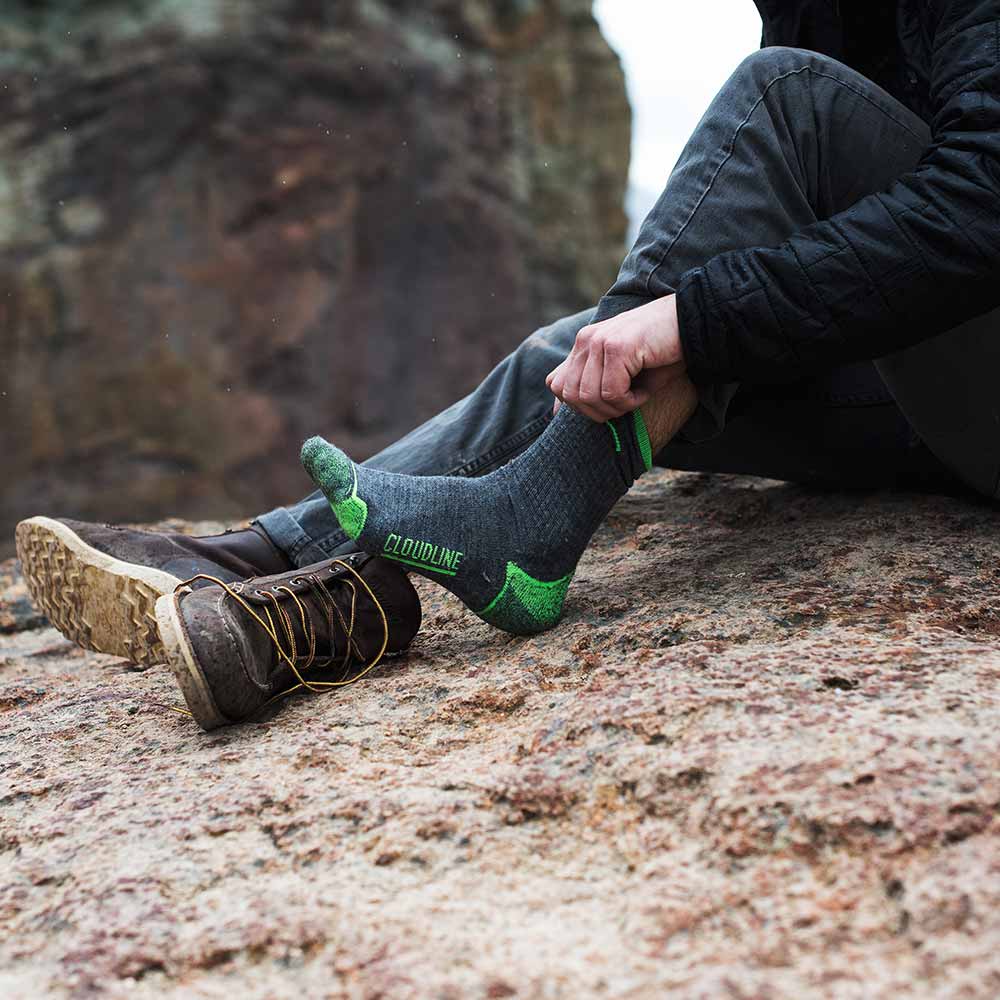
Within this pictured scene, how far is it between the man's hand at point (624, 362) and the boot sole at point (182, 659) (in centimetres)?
45

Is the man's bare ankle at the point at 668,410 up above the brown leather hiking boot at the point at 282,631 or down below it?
above

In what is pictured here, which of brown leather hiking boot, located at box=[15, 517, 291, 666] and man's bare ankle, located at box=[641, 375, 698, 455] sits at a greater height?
man's bare ankle, located at box=[641, 375, 698, 455]

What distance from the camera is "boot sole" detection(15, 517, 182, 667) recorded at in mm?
1416

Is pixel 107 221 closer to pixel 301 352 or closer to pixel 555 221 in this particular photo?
pixel 301 352

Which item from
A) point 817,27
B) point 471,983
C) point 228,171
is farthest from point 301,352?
point 471,983

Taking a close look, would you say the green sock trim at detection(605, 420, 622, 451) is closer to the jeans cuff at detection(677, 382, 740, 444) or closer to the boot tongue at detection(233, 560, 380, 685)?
the jeans cuff at detection(677, 382, 740, 444)

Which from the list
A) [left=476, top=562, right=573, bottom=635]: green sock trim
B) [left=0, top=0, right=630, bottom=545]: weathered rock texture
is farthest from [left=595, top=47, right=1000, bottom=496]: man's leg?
[left=0, top=0, right=630, bottom=545]: weathered rock texture

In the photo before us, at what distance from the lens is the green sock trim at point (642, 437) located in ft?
4.00

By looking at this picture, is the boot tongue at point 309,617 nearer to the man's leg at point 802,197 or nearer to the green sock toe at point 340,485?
the green sock toe at point 340,485

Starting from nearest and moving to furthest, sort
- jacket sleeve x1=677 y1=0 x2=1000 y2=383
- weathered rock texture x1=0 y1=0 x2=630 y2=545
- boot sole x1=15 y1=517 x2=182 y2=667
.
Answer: jacket sleeve x1=677 y1=0 x2=1000 y2=383, boot sole x1=15 y1=517 x2=182 y2=667, weathered rock texture x1=0 y1=0 x2=630 y2=545

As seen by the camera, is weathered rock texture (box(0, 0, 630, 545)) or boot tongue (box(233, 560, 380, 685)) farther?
weathered rock texture (box(0, 0, 630, 545))

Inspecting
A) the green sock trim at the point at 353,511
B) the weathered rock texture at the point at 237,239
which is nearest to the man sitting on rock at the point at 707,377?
the green sock trim at the point at 353,511

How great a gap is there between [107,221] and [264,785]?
177 inches

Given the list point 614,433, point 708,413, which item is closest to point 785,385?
point 708,413
